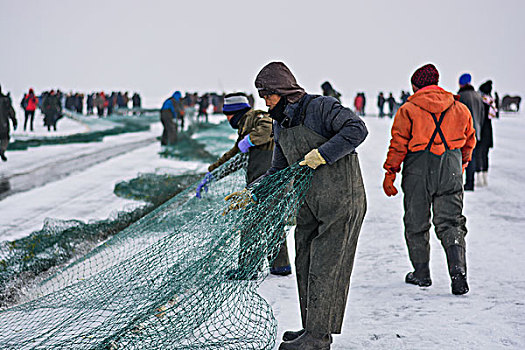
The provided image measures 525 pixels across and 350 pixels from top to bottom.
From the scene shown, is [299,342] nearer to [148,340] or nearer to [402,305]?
[148,340]

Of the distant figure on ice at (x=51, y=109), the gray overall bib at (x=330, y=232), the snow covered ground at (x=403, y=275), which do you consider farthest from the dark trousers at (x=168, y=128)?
the gray overall bib at (x=330, y=232)

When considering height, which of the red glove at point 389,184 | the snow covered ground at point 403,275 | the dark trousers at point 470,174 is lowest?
the snow covered ground at point 403,275

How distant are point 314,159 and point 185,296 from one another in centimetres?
104

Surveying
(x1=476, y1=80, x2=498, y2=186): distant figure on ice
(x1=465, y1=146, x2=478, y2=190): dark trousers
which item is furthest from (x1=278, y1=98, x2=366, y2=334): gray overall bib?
(x1=476, y1=80, x2=498, y2=186): distant figure on ice

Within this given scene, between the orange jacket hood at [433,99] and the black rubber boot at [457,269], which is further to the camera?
the orange jacket hood at [433,99]

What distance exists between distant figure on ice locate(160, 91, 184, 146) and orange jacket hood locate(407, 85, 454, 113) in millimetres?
11835

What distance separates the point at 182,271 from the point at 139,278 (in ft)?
1.35

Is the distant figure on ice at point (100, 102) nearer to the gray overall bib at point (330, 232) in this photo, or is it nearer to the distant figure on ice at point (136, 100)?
the distant figure on ice at point (136, 100)

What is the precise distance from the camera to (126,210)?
6.68 metres

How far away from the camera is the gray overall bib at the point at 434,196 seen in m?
4.05

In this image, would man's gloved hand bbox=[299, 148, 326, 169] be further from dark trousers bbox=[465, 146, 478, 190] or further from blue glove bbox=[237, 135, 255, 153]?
dark trousers bbox=[465, 146, 478, 190]

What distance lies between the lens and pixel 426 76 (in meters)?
4.21

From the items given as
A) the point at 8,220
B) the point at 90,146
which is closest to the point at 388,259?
the point at 8,220

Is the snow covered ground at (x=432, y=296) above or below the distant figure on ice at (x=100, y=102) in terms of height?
below
